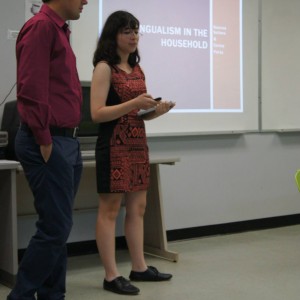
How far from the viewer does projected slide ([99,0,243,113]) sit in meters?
4.00

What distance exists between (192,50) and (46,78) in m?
2.39

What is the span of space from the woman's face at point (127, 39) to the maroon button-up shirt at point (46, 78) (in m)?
0.62

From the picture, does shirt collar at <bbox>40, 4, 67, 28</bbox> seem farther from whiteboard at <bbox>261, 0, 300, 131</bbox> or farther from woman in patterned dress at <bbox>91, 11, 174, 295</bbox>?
whiteboard at <bbox>261, 0, 300, 131</bbox>

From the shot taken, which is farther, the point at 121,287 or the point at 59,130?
the point at 121,287

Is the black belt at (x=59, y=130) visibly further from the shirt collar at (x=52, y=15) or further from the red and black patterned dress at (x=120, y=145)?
the red and black patterned dress at (x=120, y=145)

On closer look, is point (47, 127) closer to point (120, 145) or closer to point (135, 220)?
point (120, 145)

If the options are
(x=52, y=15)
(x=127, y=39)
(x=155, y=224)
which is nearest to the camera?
(x=52, y=15)

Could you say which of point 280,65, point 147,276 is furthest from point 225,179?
point 147,276

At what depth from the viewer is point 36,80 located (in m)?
1.96

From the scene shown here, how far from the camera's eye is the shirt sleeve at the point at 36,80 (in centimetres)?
196

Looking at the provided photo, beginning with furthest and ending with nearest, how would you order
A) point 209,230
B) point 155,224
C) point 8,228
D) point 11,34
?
1. point 209,230
2. point 155,224
3. point 11,34
4. point 8,228

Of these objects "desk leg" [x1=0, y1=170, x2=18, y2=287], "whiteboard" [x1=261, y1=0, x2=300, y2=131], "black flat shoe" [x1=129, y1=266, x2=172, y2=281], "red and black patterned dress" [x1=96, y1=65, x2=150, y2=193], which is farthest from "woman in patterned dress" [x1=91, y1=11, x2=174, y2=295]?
"whiteboard" [x1=261, y1=0, x2=300, y2=131]

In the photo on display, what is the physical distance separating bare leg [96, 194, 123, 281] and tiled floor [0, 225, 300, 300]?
0.15 m

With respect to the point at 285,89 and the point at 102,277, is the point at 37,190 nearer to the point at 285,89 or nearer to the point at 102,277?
the point at 102,277
